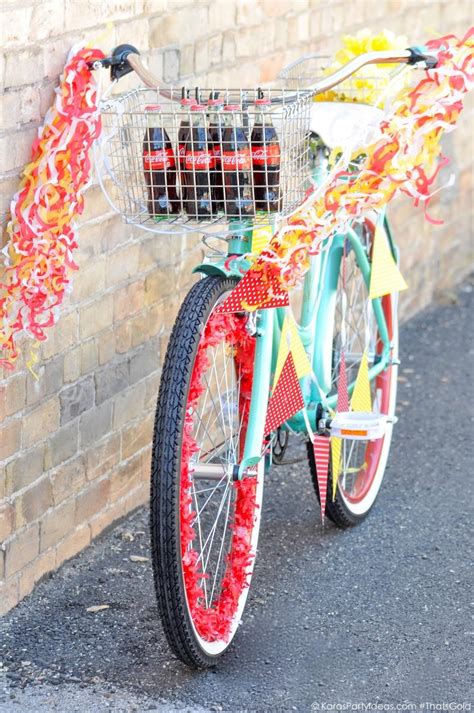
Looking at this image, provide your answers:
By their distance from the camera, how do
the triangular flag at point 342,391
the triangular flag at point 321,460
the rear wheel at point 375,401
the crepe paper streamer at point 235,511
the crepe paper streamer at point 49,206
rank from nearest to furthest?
the crepe paper streamer at point 235,511 → the crepe paper streamer at point 49,206 → the triangular flag at point 321,460 → the triangular flag at point 342,391 → the rear wheel at point 375,401

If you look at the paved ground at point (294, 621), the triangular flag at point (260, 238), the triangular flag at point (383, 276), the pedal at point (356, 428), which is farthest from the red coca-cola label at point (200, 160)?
the paved ground at point (294, 621)

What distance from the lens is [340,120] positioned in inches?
141

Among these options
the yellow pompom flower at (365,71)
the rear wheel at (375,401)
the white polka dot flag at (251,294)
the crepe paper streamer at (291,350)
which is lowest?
the rear wheel at (375,401)

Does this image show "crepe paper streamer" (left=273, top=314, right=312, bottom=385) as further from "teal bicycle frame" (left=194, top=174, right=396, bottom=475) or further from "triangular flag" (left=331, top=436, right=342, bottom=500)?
"triangular flag" (left=331, top=436, right=342, bottom=500)

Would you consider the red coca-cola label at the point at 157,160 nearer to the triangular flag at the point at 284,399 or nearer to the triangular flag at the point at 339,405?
the triangular flag at the point at 284,399

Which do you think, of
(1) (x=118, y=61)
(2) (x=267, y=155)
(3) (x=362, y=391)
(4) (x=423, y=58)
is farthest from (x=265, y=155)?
(3) (x=362, y=391)

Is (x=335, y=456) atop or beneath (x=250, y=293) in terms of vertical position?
beneath

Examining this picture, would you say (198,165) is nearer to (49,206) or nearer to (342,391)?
(49,206)

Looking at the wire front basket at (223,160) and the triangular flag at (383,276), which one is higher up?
the wire front basket at (223,160)

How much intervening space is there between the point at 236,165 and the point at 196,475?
2.62 ft

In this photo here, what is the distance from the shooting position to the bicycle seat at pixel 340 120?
11.4 ft

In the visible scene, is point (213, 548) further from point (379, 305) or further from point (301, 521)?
point (379, 305)

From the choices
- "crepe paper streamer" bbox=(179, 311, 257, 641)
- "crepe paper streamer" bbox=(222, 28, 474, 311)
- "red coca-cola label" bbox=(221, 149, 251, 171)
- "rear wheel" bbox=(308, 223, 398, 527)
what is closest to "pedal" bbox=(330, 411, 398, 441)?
"rear wheel" bbox=(308, 223, 398, 527)

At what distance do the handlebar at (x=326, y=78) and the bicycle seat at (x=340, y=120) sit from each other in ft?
0.80
